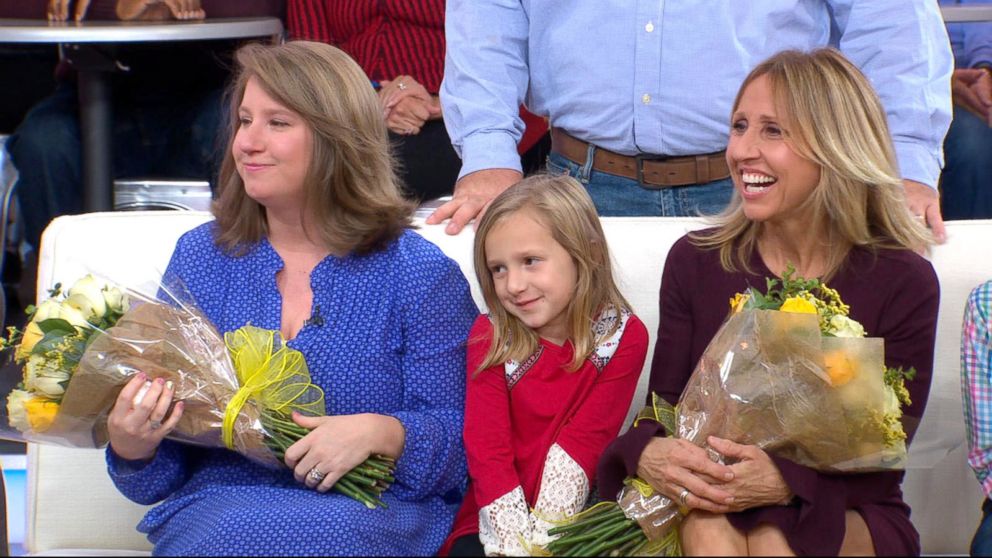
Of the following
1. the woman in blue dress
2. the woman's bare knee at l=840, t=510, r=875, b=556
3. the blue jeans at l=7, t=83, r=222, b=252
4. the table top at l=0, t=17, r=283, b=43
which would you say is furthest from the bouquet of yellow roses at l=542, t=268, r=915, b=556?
the blue jeans at l=7, t=83, r=222, b=252

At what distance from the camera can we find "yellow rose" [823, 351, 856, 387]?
1850 millimetres

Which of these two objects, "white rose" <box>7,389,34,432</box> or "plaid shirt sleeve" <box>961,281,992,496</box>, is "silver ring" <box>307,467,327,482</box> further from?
"plaid shirt sleeve" <box>961,281,992,496</box>

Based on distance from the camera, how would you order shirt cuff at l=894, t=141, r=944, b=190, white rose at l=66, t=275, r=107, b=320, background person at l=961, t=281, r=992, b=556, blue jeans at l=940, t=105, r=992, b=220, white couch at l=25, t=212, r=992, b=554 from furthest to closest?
1. blue jeans at l=940, t=105, r=992, b=220
2. shirt cuff at l=894, t=141, r=944, b=190
3. white couch at l=25, t=212, r=992, b=554
4. background person at l=961, t=281, r=992, b=556
5. white rose at l=66, t=275, r=107, b=320

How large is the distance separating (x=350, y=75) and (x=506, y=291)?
0.51 meters

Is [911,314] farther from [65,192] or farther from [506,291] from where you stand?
[65,192]

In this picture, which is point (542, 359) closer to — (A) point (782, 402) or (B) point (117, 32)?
(A) point (782, 402)

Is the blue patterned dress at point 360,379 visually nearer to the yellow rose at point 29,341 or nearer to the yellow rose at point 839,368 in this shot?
the yellow rose at point 29,341

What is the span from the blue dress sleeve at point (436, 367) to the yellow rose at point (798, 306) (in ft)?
2.17

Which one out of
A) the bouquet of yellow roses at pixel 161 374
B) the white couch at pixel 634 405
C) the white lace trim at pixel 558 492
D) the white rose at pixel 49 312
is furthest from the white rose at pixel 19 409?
the white lace trim at pixel 558 492

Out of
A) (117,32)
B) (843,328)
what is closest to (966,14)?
(843,328)

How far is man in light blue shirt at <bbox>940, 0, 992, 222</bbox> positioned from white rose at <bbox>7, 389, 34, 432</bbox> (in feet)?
9.11

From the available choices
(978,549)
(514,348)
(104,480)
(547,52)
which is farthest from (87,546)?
(978,549)

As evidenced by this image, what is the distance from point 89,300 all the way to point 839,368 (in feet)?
3.87

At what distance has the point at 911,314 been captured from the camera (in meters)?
2.17
